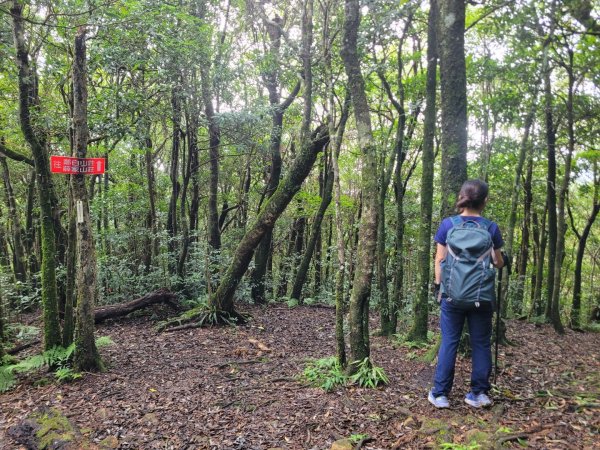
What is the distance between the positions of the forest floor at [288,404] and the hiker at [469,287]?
29 centimetres

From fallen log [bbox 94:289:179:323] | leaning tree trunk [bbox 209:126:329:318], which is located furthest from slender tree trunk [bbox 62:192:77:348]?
leaning tree trunk [bbox 209:126:329:318]

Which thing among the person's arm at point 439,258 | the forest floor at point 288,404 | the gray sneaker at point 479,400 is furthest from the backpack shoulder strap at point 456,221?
the forest floor at point 288,404

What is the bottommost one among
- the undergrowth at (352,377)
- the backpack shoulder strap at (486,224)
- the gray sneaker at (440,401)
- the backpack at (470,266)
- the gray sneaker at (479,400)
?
the undergrowth at (352,377)

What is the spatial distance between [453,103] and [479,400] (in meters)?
3.88

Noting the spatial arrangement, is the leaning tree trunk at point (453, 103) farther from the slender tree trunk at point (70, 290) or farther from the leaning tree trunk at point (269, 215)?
the slender tree trunk at point (70, 290)

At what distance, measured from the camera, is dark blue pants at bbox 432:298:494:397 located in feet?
13.0

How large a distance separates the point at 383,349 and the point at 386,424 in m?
3.46

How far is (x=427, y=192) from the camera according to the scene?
7363mm

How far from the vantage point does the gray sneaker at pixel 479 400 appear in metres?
3.99

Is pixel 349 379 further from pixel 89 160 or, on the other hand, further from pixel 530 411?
pixel 89 160

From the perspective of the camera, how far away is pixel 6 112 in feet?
36.2

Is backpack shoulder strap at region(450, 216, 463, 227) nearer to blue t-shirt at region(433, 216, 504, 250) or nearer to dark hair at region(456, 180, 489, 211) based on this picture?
blue t-shirt at region(433, 216, 504, 250)

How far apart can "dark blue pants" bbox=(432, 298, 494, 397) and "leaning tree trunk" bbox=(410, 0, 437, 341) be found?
118 inches

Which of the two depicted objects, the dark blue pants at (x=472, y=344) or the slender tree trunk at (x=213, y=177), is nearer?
the dark blue pants at (x=472, y=344)
